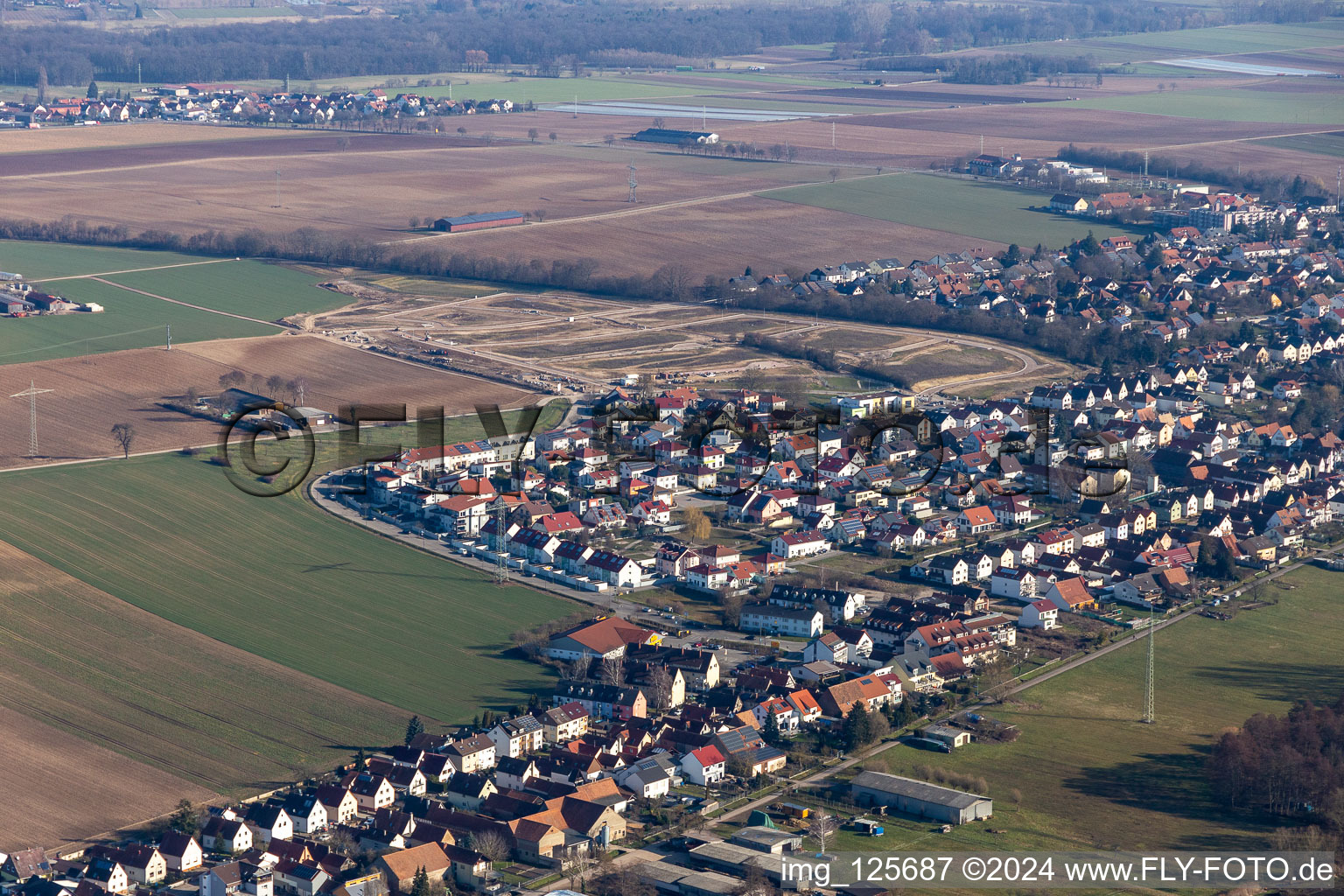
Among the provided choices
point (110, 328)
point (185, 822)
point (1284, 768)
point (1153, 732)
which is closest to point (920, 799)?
point (1284, 768)

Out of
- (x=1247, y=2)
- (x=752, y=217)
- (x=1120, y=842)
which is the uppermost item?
(x=1247, y=2)

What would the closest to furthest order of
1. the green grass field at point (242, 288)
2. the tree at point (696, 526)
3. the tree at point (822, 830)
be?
1. the tree at point (822, 830)
2. the tree at point (696, 526)
3. the green grass field at point (242, 288)

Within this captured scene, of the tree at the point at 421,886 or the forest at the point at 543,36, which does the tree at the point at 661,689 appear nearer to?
the tree at the point at 421,886

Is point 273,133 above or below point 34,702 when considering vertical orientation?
Result: above

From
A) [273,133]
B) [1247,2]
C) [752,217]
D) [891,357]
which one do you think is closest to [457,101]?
[273,133]

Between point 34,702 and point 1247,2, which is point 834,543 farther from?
point 1247,2

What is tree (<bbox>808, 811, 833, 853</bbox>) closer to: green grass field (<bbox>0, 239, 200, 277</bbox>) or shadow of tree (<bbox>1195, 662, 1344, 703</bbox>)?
shadow of tree (<bbox>1195, 662, 1344, 703</bbox>)

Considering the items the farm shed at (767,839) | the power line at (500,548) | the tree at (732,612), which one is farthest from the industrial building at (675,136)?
the farm shed at (767,839)

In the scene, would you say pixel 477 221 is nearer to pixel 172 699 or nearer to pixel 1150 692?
pixel 172 699

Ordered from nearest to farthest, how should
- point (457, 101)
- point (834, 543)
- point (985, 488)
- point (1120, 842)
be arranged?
point (1120, 842) → point (834, 543) → point (985, 488) → point (457, 101)
